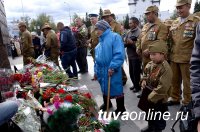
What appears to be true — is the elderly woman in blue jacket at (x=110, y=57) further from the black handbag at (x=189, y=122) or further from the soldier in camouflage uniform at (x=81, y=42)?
the soldier in camouflage uniform at (x=81, y=42)

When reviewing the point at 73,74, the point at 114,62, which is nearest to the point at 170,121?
the point at 114,62

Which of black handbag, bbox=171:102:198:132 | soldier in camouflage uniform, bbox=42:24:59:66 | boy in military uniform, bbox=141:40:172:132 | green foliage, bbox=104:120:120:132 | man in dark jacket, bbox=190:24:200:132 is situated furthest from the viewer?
soldier in camouflage uniform, bbox=42:24:59:66

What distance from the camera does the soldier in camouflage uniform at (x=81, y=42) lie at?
852 cm

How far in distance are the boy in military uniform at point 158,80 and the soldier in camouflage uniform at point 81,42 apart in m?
5.04

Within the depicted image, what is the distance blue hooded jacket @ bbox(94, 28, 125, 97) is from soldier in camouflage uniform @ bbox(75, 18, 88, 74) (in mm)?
3989

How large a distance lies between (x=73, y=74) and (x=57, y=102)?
5.25 metres

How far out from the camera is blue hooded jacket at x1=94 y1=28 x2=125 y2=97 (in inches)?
175

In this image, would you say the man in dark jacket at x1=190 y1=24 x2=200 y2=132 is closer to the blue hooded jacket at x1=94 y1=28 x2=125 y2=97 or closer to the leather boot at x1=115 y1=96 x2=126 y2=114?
the blue hooded jacket at x1=94 y1=28 x2=125 y2=97

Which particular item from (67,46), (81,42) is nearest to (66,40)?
(67,46)

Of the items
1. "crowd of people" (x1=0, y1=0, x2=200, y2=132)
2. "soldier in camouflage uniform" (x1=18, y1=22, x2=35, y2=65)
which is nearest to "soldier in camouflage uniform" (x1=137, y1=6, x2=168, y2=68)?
"crowd of people" (x1=0, y1=0, x2=200, y2=132)

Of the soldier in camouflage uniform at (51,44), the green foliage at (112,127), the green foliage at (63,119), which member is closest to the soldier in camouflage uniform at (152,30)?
the green foliage at (112,127)

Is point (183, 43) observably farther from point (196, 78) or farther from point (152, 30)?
point (196, 78)

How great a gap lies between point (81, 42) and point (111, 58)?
430 cm

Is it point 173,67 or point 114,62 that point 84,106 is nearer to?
point 114,62
